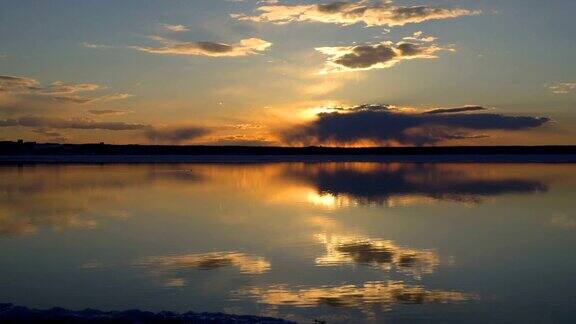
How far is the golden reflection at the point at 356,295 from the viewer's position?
8164 millimetres

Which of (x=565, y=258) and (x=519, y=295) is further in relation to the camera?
(x=565, y=258)

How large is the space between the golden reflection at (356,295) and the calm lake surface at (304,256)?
27 mm

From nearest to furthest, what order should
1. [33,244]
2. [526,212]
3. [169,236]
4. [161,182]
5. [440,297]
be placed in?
[440,297] → [33,244] → [169,236] → [526,212] → [161,182]

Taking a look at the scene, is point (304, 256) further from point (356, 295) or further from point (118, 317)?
point (118, 317)

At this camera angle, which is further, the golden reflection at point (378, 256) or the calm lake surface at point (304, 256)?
the golden reflection at point (378, 256)

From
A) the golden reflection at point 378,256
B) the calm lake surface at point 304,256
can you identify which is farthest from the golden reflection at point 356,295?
the golden reflection at point 378,256

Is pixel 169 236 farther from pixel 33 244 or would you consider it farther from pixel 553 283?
pixel 553 283

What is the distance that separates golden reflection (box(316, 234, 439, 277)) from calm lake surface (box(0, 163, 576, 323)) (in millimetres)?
33

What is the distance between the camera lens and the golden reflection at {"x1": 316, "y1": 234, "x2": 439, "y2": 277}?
10.2 m

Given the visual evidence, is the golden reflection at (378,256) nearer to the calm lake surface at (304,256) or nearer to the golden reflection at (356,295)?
the calm lake surface at (304,256)

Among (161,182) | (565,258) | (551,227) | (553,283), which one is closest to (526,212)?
(551,227)

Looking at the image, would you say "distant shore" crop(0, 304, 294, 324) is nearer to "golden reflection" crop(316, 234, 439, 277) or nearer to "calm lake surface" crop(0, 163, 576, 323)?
"calm lake surface" crop(0, 163, 576, 323)

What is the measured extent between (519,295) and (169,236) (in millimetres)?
7406

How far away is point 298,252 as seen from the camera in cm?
1146
